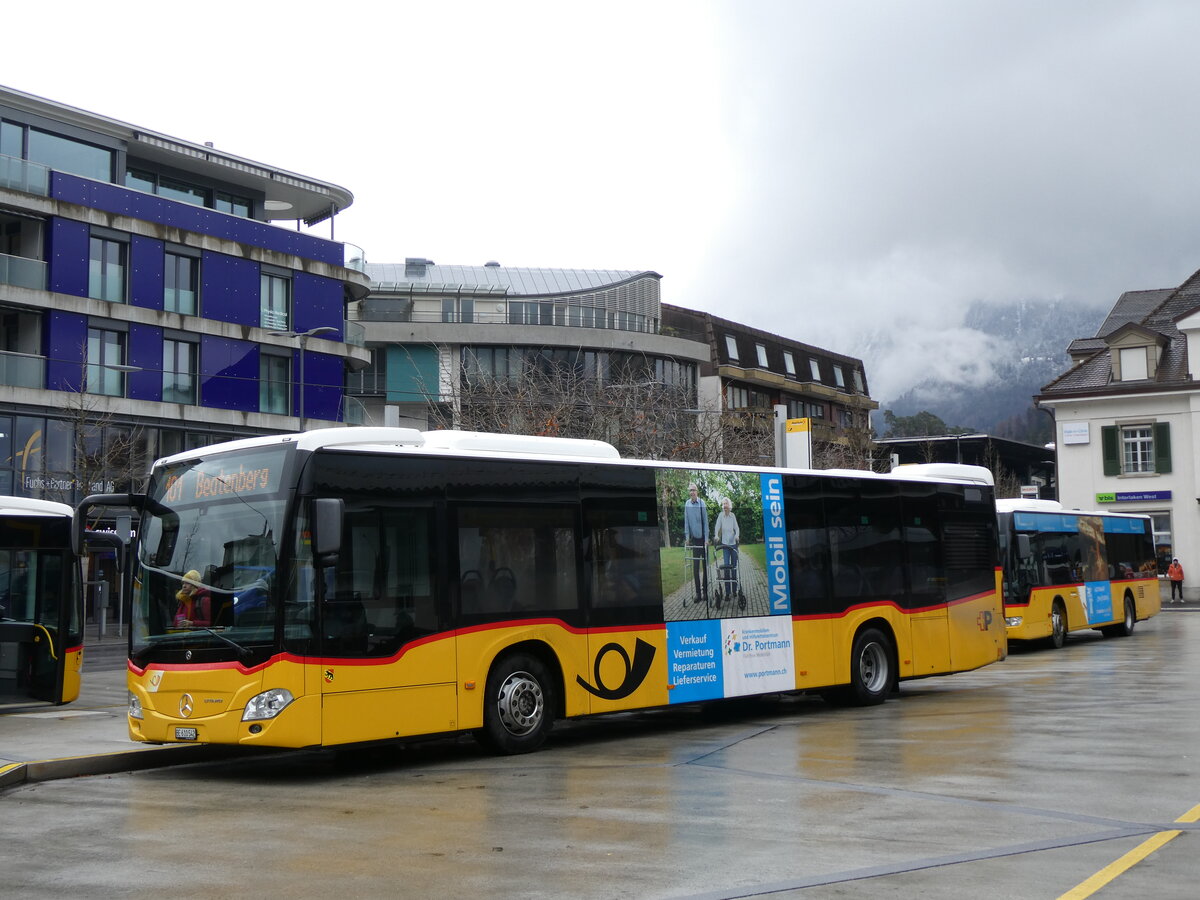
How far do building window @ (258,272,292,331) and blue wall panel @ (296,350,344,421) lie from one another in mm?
1673

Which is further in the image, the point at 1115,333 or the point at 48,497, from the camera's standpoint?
the point at 1115,333

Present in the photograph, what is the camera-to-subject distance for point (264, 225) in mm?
48156

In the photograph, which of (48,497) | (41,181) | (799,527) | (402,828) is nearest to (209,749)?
(402,828)

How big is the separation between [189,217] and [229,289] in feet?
8.87

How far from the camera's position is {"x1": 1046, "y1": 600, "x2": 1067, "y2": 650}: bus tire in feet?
101

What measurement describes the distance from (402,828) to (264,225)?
41.5m

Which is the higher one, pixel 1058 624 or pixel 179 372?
pixel 179 372

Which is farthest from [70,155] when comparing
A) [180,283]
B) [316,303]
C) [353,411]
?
[353,411]

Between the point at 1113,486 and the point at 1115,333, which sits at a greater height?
the point at 1115,333

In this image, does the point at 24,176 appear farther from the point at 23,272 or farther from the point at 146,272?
the point at 146,272

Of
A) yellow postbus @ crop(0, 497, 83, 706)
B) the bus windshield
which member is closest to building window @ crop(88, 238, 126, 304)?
yellow postbus @ crop(0, 497, 83, 706)

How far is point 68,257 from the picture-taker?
135 ft

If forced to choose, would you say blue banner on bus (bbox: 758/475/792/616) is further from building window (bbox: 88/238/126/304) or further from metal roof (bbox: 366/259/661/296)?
metal roof (bbox: 366/259/661/296)

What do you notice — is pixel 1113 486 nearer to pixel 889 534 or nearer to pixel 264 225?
pixel 264 225
